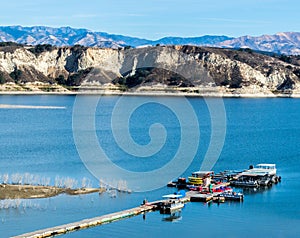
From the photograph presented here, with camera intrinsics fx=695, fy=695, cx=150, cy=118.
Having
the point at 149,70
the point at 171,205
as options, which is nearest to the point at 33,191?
the point at 171,205

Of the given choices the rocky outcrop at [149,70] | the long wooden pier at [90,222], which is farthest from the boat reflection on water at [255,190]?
the rocky outcrop at [149,70]

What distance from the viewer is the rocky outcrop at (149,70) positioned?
15150 cm

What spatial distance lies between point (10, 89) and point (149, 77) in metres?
30.9

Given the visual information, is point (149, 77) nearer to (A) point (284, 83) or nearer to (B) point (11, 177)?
(A) point (284, 83)

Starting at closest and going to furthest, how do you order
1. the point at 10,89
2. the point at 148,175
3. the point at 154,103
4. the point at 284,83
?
the point at 148,175, the point at 154,103, the point at 10,89, the point at 284,83

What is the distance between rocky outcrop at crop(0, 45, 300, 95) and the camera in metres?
152

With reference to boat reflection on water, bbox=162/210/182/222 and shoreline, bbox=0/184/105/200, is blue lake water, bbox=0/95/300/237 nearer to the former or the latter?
boat reflection on water, bbox=162/210/182/222

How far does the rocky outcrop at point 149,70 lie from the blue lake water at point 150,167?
200ft

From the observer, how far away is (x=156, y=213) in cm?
3241

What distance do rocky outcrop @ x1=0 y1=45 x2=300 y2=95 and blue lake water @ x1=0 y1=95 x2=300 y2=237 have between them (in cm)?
6089

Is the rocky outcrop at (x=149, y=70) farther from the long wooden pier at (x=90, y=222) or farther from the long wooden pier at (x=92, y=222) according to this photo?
the long wooden pier at (x=90, y=222)

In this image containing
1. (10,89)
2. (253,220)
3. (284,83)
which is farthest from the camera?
(284,83)

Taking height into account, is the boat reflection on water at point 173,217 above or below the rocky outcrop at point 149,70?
below

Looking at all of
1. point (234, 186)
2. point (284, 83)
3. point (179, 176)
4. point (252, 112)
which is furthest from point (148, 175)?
point (284, 83)
